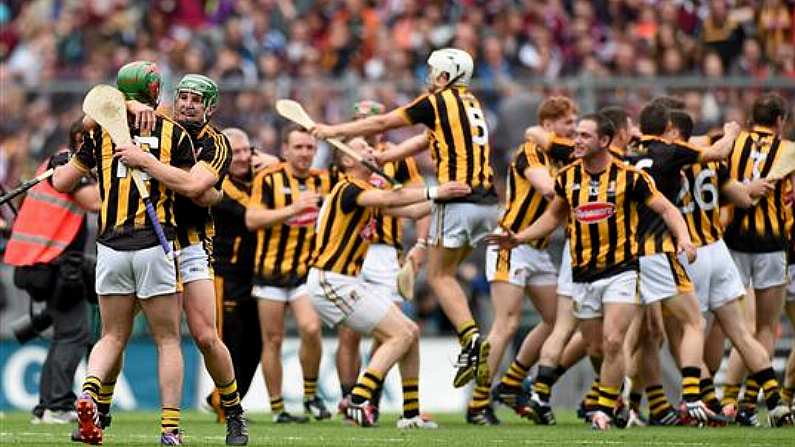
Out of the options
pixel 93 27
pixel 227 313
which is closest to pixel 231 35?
pixel 93 27

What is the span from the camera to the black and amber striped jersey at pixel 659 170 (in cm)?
1320

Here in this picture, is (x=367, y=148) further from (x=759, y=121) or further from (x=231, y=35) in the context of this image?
(x=231, y=35)

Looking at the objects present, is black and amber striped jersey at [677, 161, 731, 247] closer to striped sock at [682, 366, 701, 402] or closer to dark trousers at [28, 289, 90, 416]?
striped sock at [682, 366, 701, 402]

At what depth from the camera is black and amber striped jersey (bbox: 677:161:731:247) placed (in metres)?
13.7

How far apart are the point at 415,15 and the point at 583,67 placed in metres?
2.45

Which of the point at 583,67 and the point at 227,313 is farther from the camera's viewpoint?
the point at 583,67

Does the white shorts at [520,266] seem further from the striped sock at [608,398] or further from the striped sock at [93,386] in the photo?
the striped sock at [93,386]

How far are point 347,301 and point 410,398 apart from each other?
34.4 inches

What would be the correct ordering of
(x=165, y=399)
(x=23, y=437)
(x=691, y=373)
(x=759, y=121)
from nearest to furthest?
(x=165, y=399)
(x=23, y=437)
(x=691, y=373)
(x=759, y=121)

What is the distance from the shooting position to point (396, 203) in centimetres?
1326

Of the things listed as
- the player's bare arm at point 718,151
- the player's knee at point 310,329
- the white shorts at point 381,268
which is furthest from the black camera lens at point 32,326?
the player's bare arm at point 718,151

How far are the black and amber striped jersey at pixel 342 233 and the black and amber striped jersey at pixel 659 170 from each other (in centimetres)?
204

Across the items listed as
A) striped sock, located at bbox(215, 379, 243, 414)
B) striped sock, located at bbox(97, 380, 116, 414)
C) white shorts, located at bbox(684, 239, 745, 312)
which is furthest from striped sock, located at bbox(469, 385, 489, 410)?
striped sock, located at bbox(97, 380, 116, 414)

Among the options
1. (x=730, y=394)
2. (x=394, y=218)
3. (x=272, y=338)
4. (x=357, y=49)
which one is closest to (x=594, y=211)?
(x=394, y=218)
